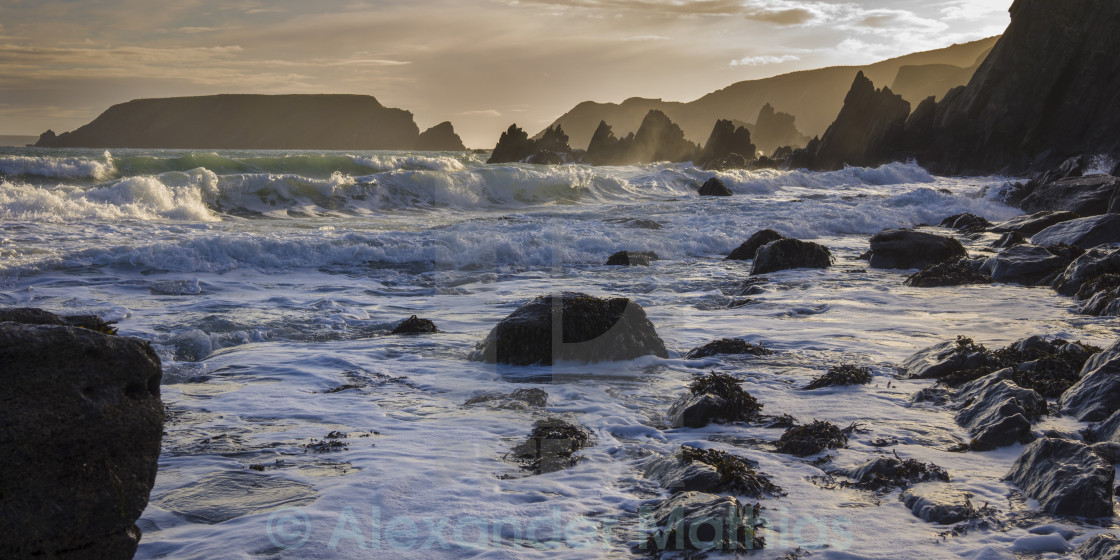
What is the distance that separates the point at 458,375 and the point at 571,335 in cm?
105

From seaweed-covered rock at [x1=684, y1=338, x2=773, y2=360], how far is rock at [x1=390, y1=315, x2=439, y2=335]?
2.65m

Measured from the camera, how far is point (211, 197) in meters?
19.9

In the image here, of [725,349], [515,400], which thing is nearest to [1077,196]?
[725,349]

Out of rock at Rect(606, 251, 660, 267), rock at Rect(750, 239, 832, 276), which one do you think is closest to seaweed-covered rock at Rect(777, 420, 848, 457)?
rock at Rect(750, 239, 832, 276)

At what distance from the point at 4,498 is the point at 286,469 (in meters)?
1.60

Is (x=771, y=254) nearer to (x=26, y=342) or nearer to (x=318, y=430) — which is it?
(x=318, y=430)

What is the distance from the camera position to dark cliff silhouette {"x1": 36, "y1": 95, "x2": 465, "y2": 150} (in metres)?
165

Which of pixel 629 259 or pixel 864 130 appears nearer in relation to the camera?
pixel 629 259

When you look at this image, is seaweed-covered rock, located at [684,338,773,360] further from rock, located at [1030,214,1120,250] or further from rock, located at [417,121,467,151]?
rock, located at [417,121,467,151]

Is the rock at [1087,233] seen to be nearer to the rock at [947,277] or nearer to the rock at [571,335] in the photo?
the rock at [947,277]

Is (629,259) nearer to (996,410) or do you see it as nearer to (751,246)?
(751,246)

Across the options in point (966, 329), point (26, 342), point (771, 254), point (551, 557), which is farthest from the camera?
point (771, 254)

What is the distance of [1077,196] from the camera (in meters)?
17.7

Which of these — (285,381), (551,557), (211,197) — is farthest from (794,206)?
(551,557)
